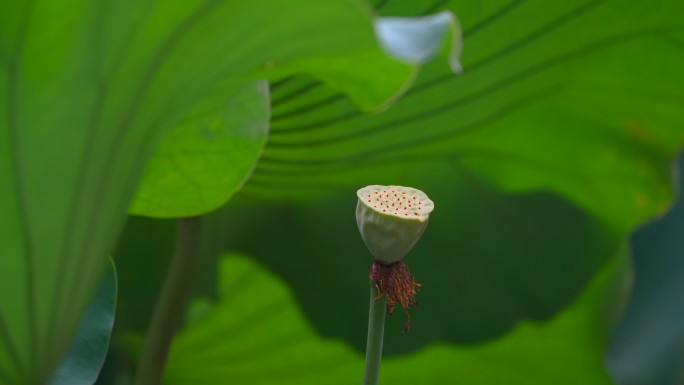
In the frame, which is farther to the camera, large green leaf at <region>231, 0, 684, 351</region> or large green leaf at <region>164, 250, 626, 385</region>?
large green leaf at <region>164, 250, 626, 385</region>

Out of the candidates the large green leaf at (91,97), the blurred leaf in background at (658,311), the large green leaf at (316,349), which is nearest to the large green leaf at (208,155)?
the large green leaf at (91,97)

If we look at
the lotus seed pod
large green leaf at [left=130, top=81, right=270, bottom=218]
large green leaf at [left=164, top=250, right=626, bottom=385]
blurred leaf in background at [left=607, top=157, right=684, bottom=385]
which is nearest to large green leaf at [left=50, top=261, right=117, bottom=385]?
large green leaf at [left=130, top=81, right=270, bottom=218]

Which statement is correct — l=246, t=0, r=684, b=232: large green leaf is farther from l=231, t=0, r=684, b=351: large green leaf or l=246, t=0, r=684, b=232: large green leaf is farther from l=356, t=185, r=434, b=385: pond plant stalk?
l=356, t=185, r=434, b=385: pond plant stalk

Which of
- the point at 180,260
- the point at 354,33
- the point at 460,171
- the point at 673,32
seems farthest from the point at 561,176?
the point at 354,33

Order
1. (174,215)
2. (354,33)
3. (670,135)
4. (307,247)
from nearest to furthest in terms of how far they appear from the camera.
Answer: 1. (354,33)
2. (174,215)
3. (670,135)
4. (307,247)

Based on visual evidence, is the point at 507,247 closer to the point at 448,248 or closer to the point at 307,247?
the point at 448,248

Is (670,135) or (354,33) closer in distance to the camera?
(354,33)

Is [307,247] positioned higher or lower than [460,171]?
lower
